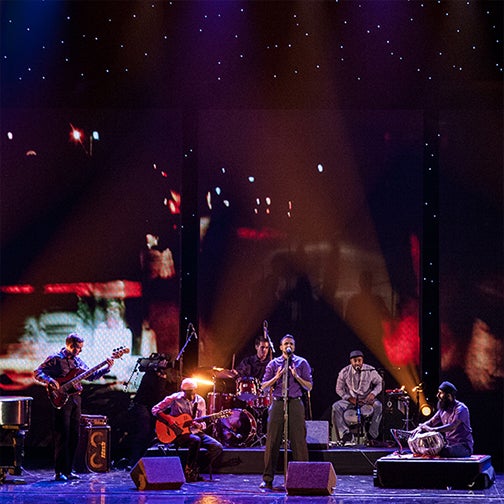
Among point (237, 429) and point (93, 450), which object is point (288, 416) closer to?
point (237, 429)

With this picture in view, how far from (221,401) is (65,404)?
8.45 feet

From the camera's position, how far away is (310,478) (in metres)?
10.7

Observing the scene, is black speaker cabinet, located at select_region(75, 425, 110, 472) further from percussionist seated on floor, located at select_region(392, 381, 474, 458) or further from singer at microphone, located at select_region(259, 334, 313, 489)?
percussionist seated on floor, located at select_region(392, 381, 474, 458)

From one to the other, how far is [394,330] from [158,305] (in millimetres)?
3475

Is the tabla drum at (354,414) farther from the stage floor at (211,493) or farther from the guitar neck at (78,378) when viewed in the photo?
the guitar neck at (78,378)

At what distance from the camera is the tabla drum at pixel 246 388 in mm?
13594

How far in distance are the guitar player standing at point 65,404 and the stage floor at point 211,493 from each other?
0.95 ft

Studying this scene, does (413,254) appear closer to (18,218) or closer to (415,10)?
(415,10)

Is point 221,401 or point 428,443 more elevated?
point 221,401

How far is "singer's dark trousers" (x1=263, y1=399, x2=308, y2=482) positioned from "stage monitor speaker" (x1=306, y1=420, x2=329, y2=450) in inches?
52.4

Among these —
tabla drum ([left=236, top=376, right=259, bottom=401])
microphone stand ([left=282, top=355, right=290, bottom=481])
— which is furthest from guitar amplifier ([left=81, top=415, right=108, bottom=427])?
microphone stand ([left=282, top=355, right=290, bottom=481])

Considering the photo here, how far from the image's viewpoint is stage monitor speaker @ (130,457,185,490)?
11109 mm

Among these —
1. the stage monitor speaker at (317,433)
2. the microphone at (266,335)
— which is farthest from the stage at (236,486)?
the microphone at (266,335)

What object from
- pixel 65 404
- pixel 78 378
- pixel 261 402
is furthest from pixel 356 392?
pixel 65 404
